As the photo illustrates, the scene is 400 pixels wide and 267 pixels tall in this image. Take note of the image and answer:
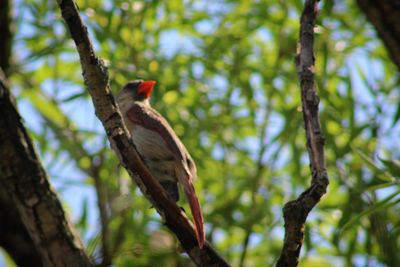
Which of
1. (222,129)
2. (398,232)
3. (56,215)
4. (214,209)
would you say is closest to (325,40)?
(222,129)

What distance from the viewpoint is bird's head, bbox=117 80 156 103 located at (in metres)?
5.61

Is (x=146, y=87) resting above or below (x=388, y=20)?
above

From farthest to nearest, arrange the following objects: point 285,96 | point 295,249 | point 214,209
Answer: point 285,96
point 214,209
point 295,249

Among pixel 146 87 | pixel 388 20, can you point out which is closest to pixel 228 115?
pixel 146 87

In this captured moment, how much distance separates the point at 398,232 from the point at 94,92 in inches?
75.0

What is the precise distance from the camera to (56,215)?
3.94 metres

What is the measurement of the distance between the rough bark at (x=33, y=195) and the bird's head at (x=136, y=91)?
1.61 metres

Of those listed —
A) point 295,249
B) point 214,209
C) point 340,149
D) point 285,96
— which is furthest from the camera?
point 285,96

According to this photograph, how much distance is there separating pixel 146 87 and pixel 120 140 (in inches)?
94.5

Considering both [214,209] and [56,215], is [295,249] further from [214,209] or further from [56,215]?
[214,209]

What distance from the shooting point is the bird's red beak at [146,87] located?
5527 millimetres

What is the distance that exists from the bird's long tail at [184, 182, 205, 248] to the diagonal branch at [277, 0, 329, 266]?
0.44 meters

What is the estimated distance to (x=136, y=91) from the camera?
567 cm

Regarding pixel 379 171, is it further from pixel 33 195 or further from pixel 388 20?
pixel 33 195
